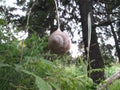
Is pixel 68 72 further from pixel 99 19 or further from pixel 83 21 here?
pixel 99 19

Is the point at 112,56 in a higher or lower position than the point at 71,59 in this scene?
lower

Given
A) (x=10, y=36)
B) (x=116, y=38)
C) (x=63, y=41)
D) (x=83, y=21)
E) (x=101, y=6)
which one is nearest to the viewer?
(x=63, y=41)

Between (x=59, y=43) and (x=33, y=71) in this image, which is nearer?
(x=59, y=43)

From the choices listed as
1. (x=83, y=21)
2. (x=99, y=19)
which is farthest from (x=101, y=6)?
(x=83, y=21)

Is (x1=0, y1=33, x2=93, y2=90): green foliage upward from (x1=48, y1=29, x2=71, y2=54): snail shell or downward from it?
downward

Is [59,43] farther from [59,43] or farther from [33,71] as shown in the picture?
[33,71]

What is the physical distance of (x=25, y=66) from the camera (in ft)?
2.79

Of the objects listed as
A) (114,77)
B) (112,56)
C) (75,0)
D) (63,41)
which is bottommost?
(112,56)

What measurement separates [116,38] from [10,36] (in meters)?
3.99

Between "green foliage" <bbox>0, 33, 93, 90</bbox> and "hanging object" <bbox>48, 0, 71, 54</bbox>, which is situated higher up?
"hanging object" <bbox>48, 0, 71, 54</bbox>

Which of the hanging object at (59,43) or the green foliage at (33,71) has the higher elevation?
the hanging object at (59,43)

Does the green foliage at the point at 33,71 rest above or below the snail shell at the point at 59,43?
below

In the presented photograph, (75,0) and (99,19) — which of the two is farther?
(99,19)

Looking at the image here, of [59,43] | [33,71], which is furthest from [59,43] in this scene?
[33,71]
